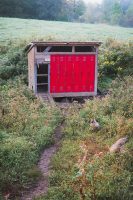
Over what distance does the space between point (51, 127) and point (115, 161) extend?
17.0ft

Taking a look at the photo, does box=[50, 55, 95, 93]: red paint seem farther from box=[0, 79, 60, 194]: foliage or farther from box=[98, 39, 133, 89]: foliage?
box=[98, 39, 133, 89]: foliage

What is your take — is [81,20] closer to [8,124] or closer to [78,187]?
[8,124]

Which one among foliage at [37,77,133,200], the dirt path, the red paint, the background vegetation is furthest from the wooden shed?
the dirt path

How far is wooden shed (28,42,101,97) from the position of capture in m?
24.0

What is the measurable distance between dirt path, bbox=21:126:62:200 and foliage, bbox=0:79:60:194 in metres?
0.28

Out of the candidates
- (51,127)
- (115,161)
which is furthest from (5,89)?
(115,161)

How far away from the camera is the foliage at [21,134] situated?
1264 centimetres

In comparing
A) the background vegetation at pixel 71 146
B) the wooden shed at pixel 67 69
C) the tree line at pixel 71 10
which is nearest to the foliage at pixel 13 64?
the background vegetation at pixel 71 146

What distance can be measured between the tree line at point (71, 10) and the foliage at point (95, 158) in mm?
48128

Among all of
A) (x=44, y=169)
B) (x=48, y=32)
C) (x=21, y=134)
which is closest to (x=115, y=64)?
(x=21, y=134)

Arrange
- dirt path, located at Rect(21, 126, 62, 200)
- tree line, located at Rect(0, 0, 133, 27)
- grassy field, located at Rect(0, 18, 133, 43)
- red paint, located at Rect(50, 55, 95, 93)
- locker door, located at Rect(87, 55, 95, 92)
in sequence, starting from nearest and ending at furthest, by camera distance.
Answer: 1. dirt path, located at Rect(21, 126, 62, 200)
2. red paint, located at Rect(50, 55, 95, 93)
3. locker door, located at Rect(87, 55, 95, 92)
4. grassy field, located at Rect(0, 18, 133, 43)
5. tree line, located at Rect(0, 0, 133, 27)

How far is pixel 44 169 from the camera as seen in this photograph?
1365 cm

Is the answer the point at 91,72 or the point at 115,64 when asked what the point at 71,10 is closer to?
the point at 115,64

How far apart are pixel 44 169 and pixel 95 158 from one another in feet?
6.60
